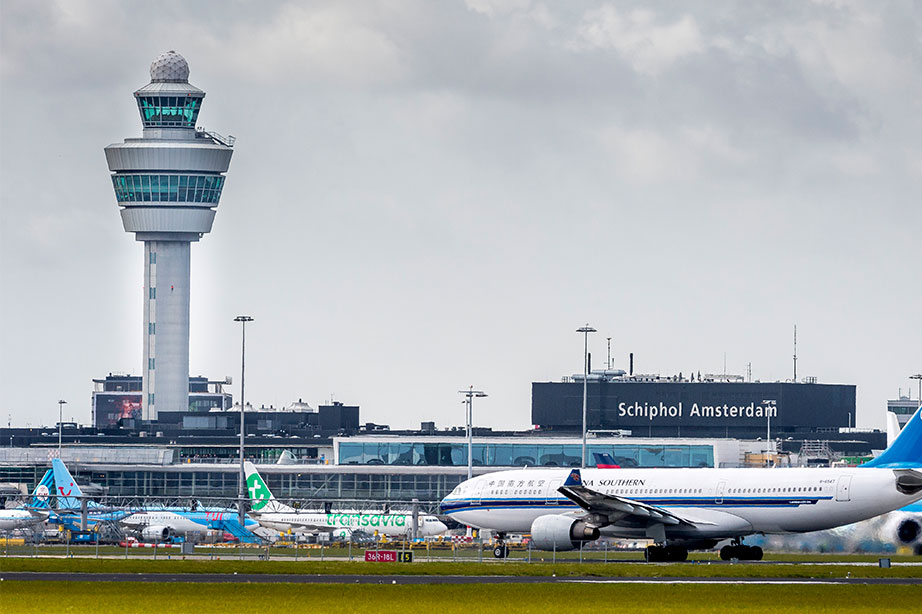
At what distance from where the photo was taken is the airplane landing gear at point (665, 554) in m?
86.4

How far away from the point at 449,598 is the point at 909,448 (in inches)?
1340

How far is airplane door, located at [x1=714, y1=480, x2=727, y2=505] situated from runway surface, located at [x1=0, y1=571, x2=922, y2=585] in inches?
607

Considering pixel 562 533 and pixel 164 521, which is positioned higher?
pixel 562 533

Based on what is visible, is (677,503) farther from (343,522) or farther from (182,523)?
(182,523)

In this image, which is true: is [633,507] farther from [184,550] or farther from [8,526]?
[8,526]

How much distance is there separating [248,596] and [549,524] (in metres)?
31.6

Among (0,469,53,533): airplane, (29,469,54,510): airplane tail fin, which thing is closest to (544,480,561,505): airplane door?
(0,469,53,533): airplane

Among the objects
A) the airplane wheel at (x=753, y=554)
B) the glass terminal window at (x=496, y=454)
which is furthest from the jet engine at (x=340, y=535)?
the glass terminal window at (x=496, y=454)

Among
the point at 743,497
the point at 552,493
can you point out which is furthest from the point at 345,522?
the point at 743,497

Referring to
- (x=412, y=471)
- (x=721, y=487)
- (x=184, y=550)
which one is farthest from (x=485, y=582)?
(x=412, y=471)

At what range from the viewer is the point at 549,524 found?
88000 mm

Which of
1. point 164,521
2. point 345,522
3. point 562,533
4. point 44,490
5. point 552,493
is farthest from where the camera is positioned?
point 44,490

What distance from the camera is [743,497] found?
280ft

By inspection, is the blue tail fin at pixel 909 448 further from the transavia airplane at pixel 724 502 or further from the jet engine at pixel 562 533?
the jet engine at pixel 562 533
